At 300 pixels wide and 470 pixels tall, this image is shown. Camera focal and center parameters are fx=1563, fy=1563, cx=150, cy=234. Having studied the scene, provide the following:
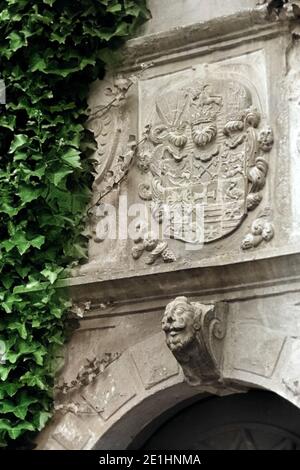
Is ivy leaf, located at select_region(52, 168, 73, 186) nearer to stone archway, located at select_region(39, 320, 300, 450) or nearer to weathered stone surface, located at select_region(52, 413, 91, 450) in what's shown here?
stone archway, located at select_region(39, 320, 300, 450)

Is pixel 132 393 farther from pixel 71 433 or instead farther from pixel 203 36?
pixel 203 36

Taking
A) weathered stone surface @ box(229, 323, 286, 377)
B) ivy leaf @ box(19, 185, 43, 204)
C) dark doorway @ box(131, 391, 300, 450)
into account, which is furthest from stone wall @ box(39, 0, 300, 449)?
ivy leaf @ box(19, 185, 43, 204)

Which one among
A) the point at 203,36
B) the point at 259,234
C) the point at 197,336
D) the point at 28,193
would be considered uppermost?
the point at 203,36

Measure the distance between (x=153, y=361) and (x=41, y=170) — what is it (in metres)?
1.07

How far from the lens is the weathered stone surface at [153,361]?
6.93 m

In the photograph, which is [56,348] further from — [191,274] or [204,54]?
[204,54]

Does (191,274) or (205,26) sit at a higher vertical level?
(205,26)

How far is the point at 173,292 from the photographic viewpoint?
6.96 m

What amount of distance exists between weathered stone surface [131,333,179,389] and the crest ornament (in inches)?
19.6

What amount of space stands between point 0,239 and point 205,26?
139 centimetres

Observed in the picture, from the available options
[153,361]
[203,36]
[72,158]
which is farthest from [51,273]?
[203,36]

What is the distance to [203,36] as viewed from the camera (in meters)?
7.24

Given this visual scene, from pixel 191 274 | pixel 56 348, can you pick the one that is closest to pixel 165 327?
pixel 191 274

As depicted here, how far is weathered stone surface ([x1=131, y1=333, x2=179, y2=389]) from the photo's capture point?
6.93 m
